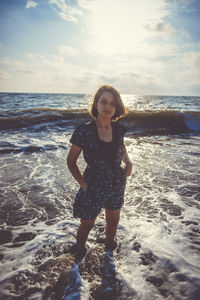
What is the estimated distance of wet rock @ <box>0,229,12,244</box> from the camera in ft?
9.76

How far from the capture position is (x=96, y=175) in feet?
7.05

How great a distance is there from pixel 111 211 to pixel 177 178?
367cm

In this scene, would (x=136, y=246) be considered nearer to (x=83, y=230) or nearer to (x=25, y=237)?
(x=83, y=230)

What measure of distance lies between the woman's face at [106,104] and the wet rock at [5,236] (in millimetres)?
2541

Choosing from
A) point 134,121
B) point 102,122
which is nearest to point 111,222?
point 102,122

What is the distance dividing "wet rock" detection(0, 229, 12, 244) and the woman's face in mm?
2541

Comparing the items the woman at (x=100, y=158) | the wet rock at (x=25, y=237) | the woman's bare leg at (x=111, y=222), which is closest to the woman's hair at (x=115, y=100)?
the woman at (x=100, y=158)

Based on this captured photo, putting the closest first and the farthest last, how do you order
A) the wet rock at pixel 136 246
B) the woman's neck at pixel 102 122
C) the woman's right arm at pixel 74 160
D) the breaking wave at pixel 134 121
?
the woman's right arm at pixel 74 160 → the woman's neck at pixel 102 122 → the wet rock at pixel 136 246 → the breaking wave at pixel 134 121

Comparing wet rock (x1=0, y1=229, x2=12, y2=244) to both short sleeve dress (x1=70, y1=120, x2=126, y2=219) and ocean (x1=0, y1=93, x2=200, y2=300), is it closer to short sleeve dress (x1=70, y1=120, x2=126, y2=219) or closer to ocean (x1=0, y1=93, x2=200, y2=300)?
ocean (x1=0, y1=93, x2=200, y2=300)

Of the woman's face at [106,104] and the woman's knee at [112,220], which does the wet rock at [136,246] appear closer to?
the woman's knee at [112,220]

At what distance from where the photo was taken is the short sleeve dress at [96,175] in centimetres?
205

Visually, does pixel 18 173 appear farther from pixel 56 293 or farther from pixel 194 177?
pixel 194 177

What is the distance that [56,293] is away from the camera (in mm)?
2168

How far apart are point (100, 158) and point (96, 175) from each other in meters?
0.21
